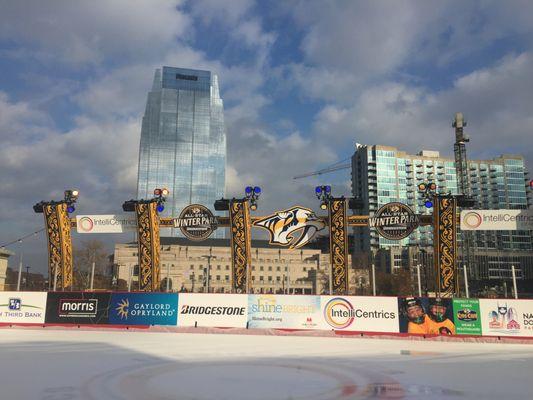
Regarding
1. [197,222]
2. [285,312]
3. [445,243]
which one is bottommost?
[285,312]

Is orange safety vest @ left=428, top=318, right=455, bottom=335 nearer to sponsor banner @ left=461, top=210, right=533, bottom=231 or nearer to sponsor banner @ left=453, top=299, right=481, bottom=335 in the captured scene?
sponsor banner @ left=453, top=299, right=481, bottom=335

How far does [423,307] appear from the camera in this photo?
27109mm

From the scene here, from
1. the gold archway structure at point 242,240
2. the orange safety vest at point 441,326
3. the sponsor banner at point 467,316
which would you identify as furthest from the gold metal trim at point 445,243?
the orange safety vest at point 441,326

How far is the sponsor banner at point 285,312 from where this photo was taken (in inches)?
1104

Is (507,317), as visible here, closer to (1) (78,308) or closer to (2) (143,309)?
(2) (143,309)

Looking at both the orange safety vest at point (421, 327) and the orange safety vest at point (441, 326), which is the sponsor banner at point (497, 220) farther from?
the orange safety vest at point (421, 327)

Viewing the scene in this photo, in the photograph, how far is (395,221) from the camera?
3244 cm

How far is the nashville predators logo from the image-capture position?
110 ft

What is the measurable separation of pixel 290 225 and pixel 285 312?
25.3ft

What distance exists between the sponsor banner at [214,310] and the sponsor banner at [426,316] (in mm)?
10076

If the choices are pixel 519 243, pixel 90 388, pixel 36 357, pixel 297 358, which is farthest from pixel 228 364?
pixel 519 243

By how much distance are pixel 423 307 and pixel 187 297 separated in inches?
599

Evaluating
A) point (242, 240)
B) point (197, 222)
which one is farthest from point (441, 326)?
point (197, 222)

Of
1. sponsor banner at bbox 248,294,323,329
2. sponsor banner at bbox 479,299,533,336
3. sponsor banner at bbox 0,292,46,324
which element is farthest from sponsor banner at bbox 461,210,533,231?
sponsor banner at bbox 0,292,46,324
